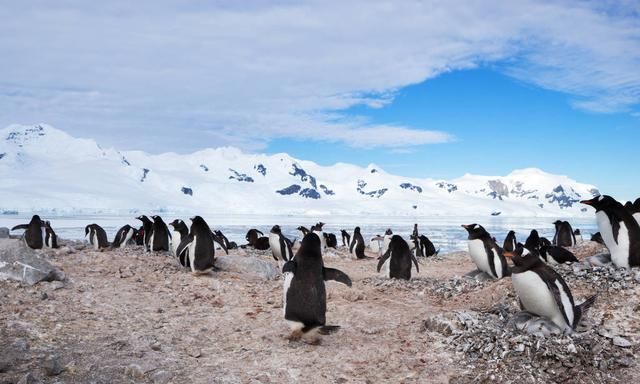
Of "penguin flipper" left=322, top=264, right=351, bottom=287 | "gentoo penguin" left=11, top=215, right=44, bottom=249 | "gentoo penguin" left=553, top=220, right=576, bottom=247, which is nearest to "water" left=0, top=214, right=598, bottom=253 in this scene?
"gentoo penguin" left=553, top=220, right=576, bottom=247

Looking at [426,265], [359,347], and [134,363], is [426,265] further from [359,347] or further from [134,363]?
[134,363]

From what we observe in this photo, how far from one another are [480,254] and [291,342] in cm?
528

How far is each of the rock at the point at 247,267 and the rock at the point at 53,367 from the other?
18.0 feet

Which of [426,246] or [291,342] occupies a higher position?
[426,246]

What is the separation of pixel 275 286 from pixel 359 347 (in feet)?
12.1

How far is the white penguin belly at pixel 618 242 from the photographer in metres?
7.34

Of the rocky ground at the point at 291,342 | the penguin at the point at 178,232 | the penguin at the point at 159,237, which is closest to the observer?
the rocky ground at the point at 291,342

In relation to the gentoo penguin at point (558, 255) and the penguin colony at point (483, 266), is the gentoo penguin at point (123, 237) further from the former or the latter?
the gentoo penguin at point (558, 255)

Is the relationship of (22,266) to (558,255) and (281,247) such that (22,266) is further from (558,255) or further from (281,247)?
(558,255)

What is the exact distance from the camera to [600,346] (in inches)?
209

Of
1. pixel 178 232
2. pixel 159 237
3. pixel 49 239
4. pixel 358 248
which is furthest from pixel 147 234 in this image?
pixel 358 248

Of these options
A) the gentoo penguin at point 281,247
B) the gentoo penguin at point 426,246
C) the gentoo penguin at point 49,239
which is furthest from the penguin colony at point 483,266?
the gentoo penguin at point 426,246

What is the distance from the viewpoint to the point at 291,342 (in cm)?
600

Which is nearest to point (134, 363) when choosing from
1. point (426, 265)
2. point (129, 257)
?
point (129, 257)
